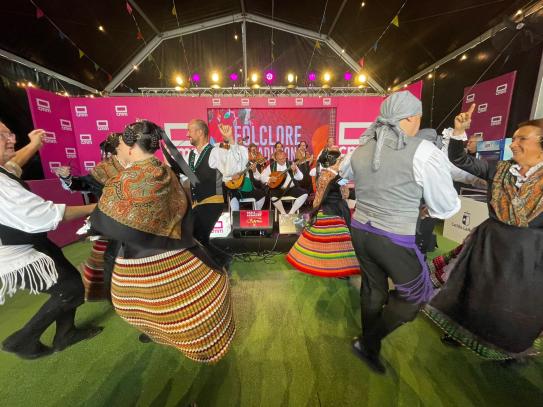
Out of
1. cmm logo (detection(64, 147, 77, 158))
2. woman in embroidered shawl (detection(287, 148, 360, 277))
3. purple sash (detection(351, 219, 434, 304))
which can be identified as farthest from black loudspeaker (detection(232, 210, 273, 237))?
cmm logo (detection(64, 147, 77, 158))

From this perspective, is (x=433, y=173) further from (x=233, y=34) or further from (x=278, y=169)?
(x=233, y=34)

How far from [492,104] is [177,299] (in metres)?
6.07

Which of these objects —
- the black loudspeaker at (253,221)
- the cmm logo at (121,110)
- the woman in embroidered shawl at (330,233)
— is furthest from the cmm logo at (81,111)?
the woman in embroidered shawl at (330,233)

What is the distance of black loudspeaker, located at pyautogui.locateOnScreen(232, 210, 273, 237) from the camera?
13.1 feet

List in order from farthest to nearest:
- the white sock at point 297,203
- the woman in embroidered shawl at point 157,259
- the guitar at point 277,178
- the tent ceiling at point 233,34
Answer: the guitar at point 277,178 → the white sock at point 297,203 → the tent ceiling at point 233,34 → the woman in embroidered shawl at point 157,259

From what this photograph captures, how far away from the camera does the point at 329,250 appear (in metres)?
2.75

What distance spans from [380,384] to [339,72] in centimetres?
766

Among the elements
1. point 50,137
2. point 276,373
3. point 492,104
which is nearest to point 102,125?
point 50,137

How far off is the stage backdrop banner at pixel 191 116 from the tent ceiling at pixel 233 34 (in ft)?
3.22

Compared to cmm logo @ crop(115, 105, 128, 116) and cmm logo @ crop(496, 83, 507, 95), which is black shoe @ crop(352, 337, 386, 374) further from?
cmm logo @ crop(115, 105, 128, 116)

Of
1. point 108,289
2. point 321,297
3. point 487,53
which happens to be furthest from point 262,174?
point 487,53

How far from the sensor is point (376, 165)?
1.33 meters

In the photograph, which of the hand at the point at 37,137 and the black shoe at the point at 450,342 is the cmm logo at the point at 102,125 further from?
the black shoe at the point at 450,342

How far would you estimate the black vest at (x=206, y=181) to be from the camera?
8.30 feet
